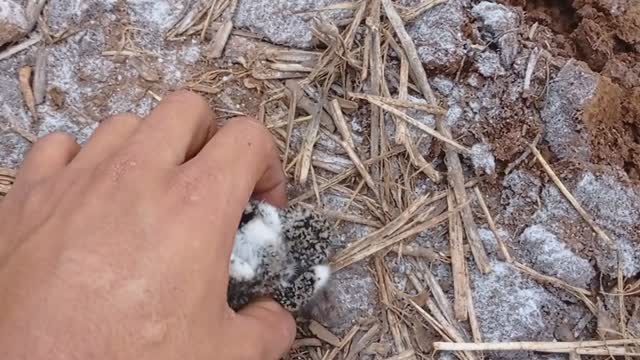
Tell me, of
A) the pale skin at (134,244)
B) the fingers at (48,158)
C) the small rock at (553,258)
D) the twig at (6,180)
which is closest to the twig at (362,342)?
the pale skin at (134,244)

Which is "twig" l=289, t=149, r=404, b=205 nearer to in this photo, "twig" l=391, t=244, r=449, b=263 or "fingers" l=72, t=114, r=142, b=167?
"twig" l=391, t=244, r=449, b=263

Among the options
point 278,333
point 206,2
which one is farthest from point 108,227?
point 206,2

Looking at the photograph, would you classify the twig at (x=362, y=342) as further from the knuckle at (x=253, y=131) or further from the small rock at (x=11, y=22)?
the small rock at (x=11, y=22)

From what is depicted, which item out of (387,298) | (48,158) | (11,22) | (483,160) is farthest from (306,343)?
(11,22)

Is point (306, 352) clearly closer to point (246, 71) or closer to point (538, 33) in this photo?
point (246, 71)

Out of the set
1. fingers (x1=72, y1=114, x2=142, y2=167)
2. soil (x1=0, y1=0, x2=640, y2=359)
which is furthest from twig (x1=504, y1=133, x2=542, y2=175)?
fingers (x1=72, y1=114, x2=142, y2=167)
